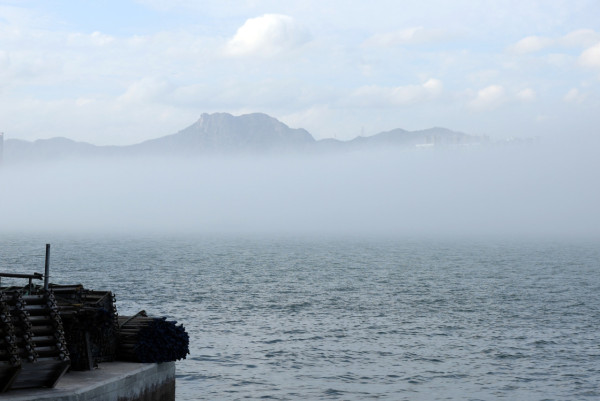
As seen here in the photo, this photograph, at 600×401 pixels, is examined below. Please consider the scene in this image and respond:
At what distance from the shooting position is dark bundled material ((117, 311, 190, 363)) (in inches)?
1266

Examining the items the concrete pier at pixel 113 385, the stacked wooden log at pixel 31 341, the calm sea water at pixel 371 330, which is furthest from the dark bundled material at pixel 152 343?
the calm sea water at pixel 371 330

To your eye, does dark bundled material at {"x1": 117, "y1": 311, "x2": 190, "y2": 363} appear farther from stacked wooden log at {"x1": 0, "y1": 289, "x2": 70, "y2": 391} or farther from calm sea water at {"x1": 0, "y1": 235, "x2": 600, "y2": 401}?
calm sea water at {"x1": 0, "y1": 235, "x2": 600, "y2": 401}

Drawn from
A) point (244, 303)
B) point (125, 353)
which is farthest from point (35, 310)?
point (244, 303)

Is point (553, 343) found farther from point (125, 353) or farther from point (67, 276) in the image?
point (67, 276)

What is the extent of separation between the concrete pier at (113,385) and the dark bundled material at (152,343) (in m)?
0.43

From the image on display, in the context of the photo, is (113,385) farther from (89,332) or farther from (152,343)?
(152,343)

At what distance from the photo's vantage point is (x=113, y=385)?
28.3 meters

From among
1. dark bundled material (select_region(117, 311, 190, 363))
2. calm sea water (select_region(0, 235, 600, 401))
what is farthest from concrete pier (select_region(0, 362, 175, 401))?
calm sea water (select_region(0, 235, 600, 401))

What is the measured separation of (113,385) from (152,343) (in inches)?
160

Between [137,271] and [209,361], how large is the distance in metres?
Result: 73.2

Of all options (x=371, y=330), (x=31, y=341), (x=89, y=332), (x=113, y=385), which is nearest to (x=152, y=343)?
(x=89, y=332)

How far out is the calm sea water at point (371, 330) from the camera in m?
42.5

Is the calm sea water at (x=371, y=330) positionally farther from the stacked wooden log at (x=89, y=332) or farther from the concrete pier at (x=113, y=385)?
the stacked wooden log at (x=89, y=332)

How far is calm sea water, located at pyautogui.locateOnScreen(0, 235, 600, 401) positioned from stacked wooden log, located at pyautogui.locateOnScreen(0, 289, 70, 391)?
11.5m
